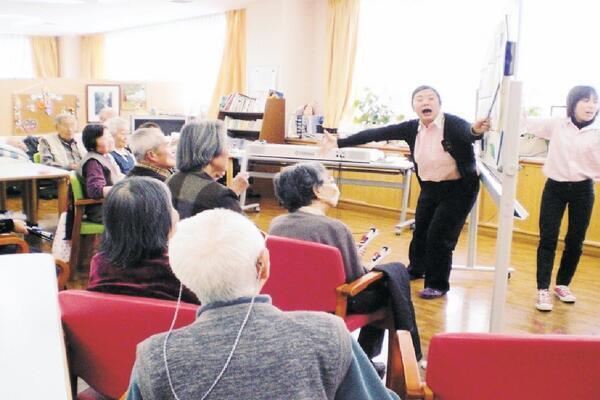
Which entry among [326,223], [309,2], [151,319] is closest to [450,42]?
[309,2]

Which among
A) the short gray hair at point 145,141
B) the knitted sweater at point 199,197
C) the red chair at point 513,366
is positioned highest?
the short gray hair at point 145,141

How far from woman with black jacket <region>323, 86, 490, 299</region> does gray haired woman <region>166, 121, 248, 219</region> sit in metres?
1.35

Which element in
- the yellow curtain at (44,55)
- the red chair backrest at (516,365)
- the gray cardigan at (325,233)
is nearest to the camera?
the red chair backrest at (516,365)

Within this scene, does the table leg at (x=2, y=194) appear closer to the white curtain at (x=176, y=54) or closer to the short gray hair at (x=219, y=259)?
the white curtain at (x=176, y=54)

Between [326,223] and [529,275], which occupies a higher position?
[326,223]

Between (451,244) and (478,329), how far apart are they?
1.98ft

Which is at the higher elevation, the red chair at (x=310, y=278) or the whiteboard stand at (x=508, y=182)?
the whiteboard stand at (x=508, y=182)

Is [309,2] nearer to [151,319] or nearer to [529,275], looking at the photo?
[529,275]

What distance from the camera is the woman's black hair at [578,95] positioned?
343 centimetres

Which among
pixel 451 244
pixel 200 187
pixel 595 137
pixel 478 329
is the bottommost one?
pixel 478 329

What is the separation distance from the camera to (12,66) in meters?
12.4

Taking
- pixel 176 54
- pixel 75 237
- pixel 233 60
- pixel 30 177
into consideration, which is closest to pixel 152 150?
pixel 75 237

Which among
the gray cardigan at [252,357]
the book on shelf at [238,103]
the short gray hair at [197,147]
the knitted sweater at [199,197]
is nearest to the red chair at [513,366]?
the gray cardigan at [252,357]

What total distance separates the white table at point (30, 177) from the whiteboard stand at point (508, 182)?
3.45 meters
